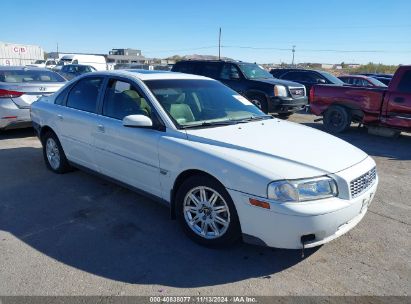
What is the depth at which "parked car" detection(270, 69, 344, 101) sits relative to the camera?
14362mm

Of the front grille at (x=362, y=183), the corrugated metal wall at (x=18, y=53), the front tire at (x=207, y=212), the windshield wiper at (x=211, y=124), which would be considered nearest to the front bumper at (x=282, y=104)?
the windshield wiper at (x=211, y=124)

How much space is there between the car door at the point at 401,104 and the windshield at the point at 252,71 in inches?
177

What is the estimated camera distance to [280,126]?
4.20 metres

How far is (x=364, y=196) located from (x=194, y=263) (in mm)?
1654

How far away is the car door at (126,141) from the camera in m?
3.83

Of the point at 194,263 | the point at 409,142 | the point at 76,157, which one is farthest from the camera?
the point at 409,142

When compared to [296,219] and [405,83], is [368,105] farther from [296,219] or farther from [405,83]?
[296,219]

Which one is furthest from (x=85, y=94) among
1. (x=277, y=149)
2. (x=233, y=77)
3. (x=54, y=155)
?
(x=233, y=77)

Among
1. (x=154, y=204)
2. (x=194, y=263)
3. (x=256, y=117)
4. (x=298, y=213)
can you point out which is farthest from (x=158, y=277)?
(x=256, y=117)

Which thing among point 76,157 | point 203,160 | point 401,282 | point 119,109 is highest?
point 119,109

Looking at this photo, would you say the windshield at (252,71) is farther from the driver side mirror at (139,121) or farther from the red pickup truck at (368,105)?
the driver side mirror at (139,121)

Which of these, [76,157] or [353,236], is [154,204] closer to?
[76,157]

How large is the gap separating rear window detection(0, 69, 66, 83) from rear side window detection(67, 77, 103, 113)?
3.91 metres

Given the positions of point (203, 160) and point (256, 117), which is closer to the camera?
point (203, 160)
